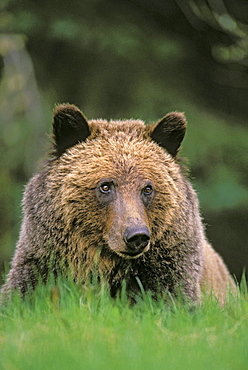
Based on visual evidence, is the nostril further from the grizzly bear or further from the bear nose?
the grizzly bear

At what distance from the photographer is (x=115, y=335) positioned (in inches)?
152

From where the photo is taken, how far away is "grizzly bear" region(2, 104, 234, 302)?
5559 mm

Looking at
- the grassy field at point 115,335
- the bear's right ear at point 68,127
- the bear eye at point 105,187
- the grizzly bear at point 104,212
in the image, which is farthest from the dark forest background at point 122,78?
the grassy field at point 115,335

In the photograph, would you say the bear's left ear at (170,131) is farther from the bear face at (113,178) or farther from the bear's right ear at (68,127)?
the bear's right ear at (68,127)

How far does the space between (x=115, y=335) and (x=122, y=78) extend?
8126 mm

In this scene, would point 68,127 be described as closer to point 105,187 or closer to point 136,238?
point 105,187

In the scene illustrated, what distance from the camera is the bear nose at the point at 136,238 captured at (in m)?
5.06

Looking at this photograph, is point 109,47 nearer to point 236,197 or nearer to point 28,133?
point 28,133

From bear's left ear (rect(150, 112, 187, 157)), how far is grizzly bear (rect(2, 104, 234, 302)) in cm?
2

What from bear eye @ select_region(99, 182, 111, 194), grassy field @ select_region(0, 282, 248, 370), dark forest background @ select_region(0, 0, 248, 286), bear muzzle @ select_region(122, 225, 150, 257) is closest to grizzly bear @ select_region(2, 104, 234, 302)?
bear eye @ select_region(99, 182, 111, 194)

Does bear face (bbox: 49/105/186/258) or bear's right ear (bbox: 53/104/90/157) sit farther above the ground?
bear's right ear (bbox: 53/104/90/157)

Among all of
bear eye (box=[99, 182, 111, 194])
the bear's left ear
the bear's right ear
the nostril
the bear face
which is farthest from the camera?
the bear's left ear

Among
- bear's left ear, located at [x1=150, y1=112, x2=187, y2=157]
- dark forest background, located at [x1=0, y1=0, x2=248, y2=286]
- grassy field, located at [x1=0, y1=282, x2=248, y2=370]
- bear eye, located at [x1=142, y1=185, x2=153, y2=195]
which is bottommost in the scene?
grassy field, located at [x1=0, y1=282, x2=248, y2=370]

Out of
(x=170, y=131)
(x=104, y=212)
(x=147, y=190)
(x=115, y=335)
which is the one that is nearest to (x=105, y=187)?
(x=104, y=212)
